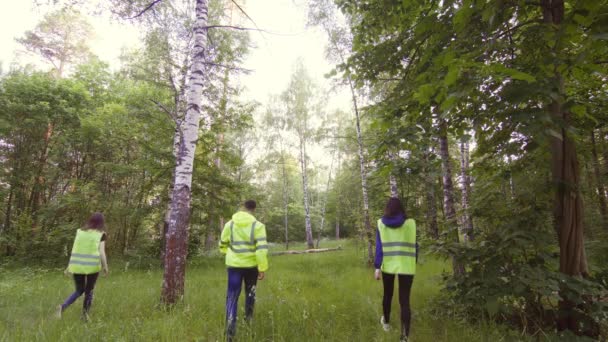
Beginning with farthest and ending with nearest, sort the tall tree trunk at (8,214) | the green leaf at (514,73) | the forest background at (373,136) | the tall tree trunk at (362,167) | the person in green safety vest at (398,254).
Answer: the tall tree trunk at (8,214) → the tall tree trunk at (362,167) → the person in green safety vest at (398,254) → the forest background at (373,136) → the green leaf at (514,73)

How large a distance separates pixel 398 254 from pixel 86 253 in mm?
5101

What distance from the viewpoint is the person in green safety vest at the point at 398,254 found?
3.64 m

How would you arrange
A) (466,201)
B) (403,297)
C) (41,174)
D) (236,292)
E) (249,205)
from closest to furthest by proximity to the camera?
(403,297), (236,292), (249,205), (466,201), (41,174)

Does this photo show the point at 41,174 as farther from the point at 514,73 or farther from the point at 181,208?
the point at 514,73

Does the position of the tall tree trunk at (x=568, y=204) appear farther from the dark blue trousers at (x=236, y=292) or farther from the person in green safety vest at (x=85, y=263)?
the person in green safety vest at (x=85, y=263)

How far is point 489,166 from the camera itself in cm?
447

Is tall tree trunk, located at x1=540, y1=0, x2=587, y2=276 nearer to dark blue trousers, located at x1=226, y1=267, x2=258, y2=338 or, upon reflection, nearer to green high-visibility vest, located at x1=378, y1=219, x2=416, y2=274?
green high-visibility vest, located at x1=378, y1=219, x2=416, y2=274

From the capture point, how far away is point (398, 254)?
3719 mm

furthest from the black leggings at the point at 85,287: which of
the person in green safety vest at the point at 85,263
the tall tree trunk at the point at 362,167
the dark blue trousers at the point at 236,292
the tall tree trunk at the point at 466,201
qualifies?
the tall tree trunk at the point at 362,167

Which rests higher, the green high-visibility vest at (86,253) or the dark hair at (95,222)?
the dark hair at (95,222)

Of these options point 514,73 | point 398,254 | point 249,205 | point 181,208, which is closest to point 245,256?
point 249,205

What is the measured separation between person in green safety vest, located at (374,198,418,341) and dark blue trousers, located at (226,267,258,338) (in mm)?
1825

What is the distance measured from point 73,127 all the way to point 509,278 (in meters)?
15.7

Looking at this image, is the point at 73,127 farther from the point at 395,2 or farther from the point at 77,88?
the point at 395,2
